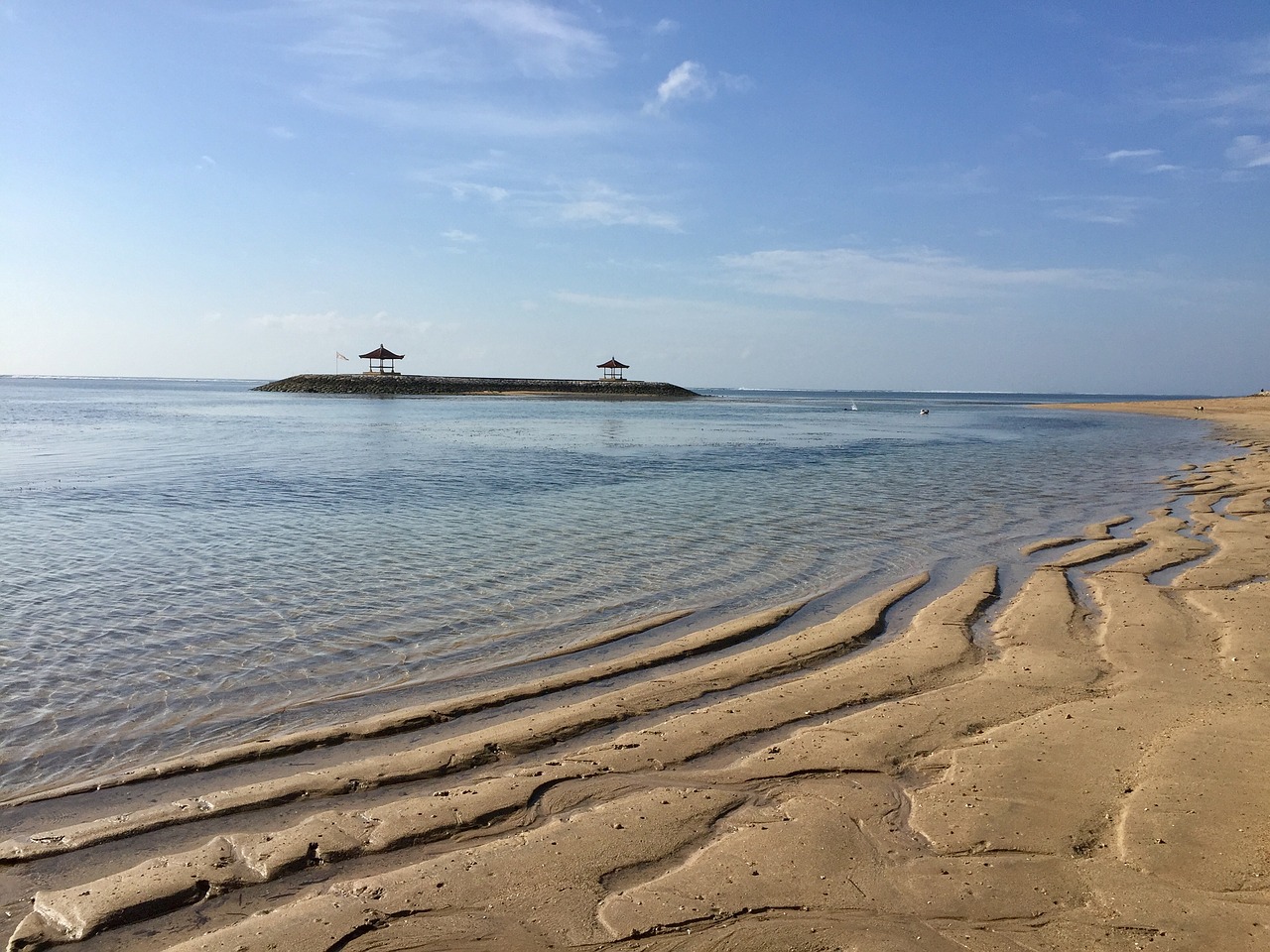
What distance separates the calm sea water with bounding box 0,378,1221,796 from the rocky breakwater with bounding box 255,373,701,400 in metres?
82.6

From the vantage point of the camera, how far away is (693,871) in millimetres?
3938

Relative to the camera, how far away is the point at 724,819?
14.7 ft

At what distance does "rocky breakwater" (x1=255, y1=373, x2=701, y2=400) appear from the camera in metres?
110

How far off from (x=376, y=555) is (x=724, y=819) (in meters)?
8.59

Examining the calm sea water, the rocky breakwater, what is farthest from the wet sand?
the rocky breakwater

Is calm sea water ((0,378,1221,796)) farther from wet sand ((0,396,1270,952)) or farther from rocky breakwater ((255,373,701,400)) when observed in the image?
rocky breakwater ((255,373,701,400))

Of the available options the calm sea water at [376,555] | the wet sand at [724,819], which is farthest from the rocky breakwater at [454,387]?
the wet sand at [724,819]

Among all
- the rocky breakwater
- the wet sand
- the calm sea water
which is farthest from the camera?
the rocky breakwater

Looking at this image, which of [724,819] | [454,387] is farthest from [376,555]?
[454,387]

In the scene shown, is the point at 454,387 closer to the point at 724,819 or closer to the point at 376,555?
the point at 376,555

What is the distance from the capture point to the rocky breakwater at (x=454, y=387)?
110125mm

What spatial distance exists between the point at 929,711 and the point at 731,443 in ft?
104

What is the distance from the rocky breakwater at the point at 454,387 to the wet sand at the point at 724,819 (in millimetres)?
107277

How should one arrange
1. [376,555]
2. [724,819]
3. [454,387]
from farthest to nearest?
[454,387] → [376,555] → [724,819]
